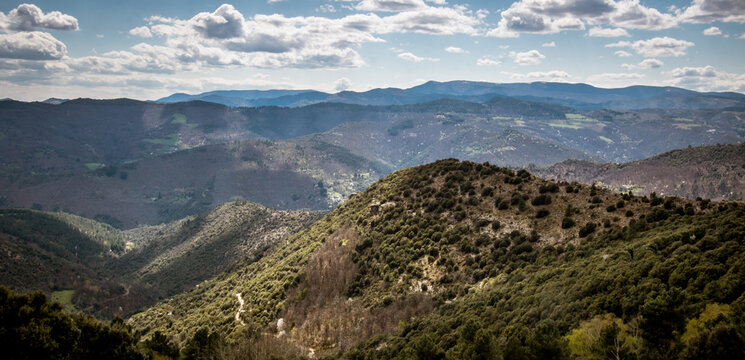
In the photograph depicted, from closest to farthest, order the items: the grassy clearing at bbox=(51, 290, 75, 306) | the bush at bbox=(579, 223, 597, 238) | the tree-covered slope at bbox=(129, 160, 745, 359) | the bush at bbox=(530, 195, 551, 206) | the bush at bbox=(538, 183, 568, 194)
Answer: the tree-covered slope at bbox=(129, 160, 745, 359) → the bush at bbox=(579, 223, 597, 238) → the bush at bbox=(530, 195, 551, 206) → the bush at bbox=(538, 183, 568, 194) → the grassy clearing at bbox=(51, 290, 75, 306)

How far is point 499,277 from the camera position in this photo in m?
48.5

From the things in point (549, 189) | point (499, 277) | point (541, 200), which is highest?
point (549, 189)

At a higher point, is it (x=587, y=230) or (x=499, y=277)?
(x=587, y=230)

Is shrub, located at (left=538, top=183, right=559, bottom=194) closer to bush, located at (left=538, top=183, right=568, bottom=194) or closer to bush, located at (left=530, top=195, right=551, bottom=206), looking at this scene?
bush, located at (left=538, top=183, right=568, bottom=194)

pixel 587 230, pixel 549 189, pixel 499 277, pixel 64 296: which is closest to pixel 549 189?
pixel 549 189

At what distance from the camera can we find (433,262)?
194ft

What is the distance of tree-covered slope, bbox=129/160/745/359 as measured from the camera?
2736cm

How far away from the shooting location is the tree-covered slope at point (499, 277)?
27359 mm

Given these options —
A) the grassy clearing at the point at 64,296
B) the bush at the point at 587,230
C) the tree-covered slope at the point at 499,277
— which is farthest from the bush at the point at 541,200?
the grassy clearing at the point at 64,296

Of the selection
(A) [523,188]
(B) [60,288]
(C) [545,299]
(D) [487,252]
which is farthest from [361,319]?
(B) [60,288]

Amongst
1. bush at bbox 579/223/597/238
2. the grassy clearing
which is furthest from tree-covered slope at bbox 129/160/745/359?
the grassy clearing

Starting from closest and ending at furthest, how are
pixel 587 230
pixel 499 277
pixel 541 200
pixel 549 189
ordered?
pixel 587 230 < pixel 499 277 < pixel 541 200 < pixel 549 189

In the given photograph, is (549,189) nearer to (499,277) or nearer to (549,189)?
(549,189)

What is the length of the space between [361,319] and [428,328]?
14.7 meters
